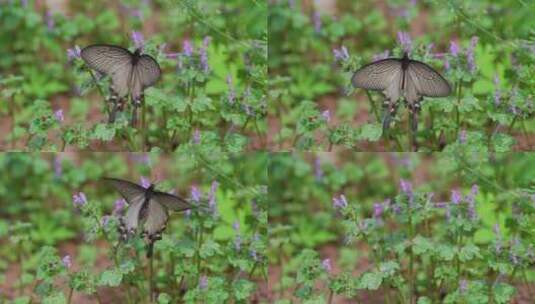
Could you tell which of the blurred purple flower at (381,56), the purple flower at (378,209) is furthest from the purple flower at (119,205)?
the blurred purple flower at (381,56)

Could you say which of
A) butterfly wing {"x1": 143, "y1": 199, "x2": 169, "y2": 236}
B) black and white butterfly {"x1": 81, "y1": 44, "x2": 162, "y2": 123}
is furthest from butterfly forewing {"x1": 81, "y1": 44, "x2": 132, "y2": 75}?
butterfly wing {"x1": 143, "y1": 199, "x2": 169, "y2": 236}

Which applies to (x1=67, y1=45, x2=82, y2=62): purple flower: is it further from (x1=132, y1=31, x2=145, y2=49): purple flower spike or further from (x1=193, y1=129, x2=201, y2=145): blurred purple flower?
(x1=193, y1=129, x2=201, y2=145): blurred purple flower

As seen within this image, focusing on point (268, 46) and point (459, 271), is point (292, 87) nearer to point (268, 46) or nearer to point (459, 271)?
point (268, 46)

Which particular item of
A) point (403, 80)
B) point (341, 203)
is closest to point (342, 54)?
point (403, 80)

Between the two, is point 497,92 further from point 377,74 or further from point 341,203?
point 341,203

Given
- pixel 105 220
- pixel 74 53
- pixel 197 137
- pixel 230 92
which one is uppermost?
pixel 74 53

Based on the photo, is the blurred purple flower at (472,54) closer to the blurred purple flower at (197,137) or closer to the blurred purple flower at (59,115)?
the blurred purple flower at (197,137)

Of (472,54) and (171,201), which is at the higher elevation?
(472,54)
